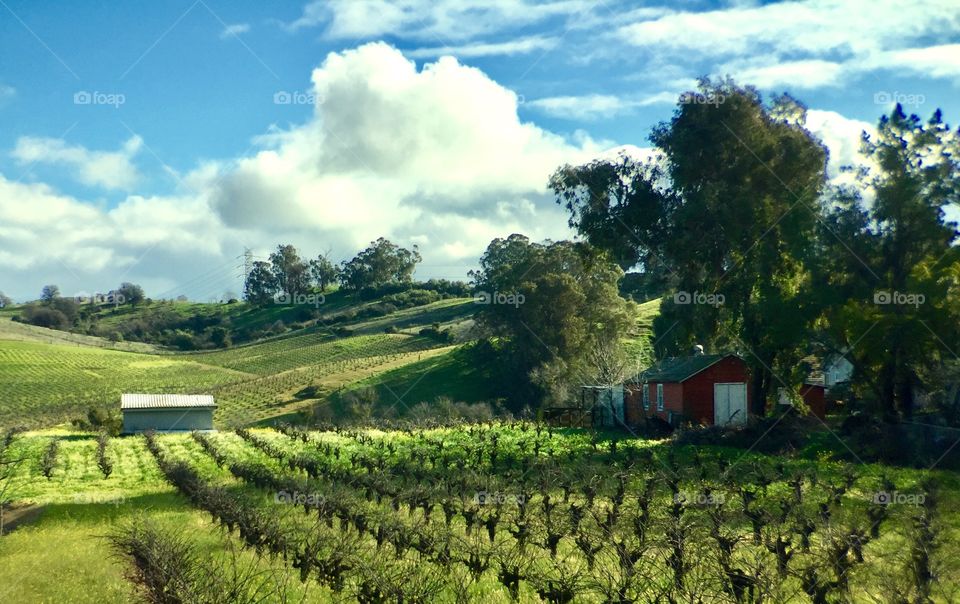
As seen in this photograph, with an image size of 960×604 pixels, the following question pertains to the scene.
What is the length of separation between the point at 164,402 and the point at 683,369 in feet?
110

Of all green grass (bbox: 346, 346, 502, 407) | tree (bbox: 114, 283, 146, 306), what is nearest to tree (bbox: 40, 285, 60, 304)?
tree (bbox: 114, 283, 146, 306)

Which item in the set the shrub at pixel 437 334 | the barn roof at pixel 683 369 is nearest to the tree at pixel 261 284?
the shrub at pixel 437 334

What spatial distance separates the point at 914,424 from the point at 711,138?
15.5 meters

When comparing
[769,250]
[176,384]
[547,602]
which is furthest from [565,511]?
[176,384]

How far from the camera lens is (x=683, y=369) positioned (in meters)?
39.6

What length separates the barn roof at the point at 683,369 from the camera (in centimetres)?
3806

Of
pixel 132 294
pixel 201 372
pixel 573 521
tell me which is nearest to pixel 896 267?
pixel 573 521

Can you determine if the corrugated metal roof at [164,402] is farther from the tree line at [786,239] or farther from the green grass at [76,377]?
the tree line at [786,239]

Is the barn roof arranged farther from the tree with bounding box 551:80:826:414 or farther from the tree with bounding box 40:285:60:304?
the tree with bounding box 40:285:60:304

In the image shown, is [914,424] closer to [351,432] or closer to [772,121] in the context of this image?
[772,121]

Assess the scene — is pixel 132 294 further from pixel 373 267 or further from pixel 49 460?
pixel 49 460

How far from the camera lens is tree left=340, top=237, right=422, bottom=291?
446 feet

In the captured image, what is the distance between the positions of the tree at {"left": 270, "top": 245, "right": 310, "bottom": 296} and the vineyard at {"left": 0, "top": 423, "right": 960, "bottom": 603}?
10589 cm

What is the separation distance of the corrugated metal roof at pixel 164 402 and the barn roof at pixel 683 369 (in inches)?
1117
